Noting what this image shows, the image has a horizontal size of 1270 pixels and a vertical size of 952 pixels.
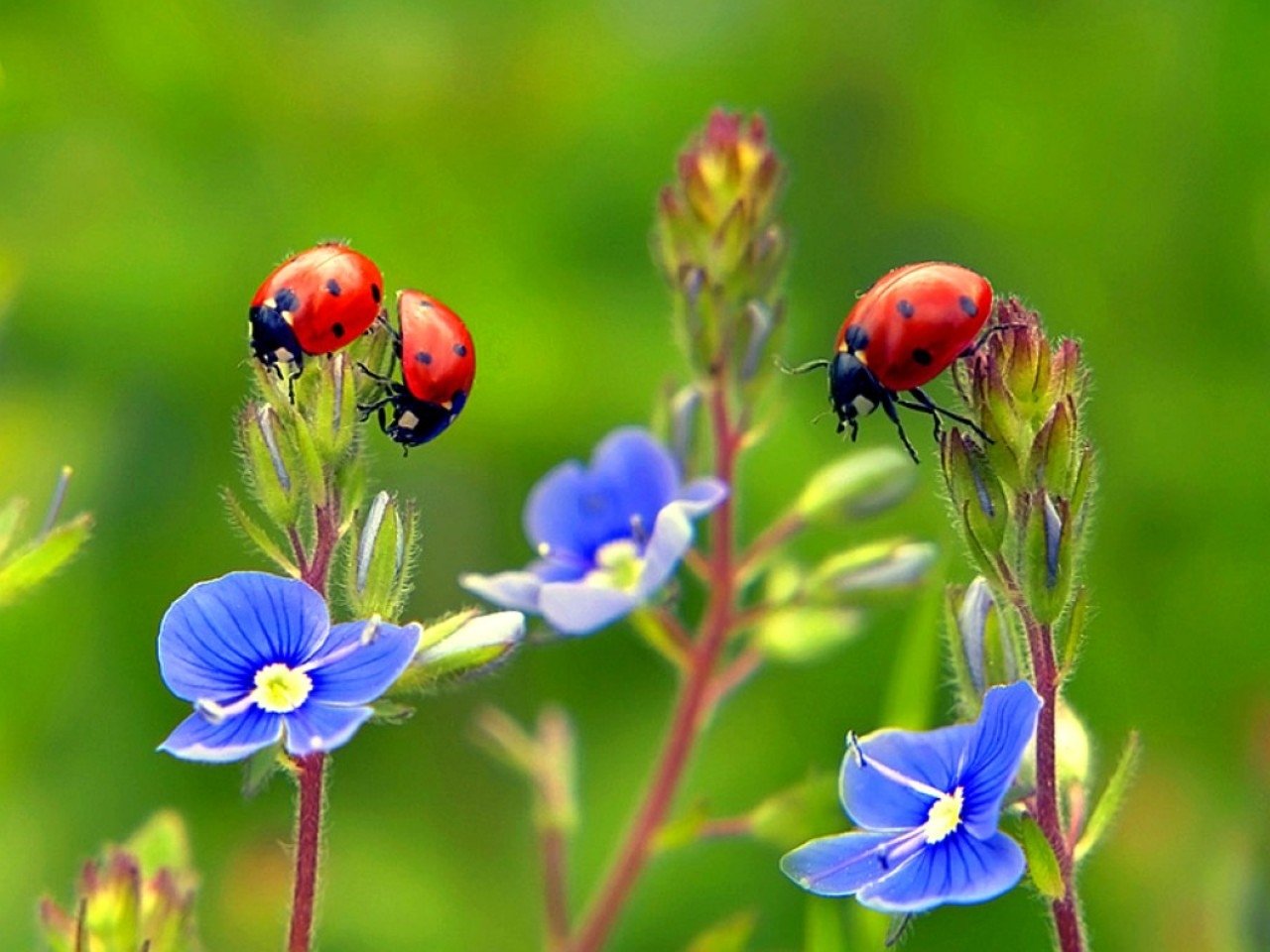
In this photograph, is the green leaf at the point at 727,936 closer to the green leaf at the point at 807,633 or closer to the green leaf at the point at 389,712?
the green leaf at the point at 807,633

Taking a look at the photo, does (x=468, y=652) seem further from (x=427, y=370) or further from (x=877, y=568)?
(x=877, y=568)

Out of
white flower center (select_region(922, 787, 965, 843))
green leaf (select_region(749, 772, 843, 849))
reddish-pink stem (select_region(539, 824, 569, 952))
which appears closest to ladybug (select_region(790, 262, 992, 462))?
white flower center (select_region(922, 787, 965, 843))

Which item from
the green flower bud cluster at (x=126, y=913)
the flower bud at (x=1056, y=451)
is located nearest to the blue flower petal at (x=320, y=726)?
the green flower bud cluster at (x=126, y=913)

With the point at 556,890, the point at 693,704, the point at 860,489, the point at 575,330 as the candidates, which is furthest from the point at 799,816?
the point at 575,330

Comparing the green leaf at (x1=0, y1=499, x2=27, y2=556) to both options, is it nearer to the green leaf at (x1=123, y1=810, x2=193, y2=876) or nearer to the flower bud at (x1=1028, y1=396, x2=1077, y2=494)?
the green leaf at (x1=123, y1=810, x2=193, y2=876)

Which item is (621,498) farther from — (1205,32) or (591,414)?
(1205,32)

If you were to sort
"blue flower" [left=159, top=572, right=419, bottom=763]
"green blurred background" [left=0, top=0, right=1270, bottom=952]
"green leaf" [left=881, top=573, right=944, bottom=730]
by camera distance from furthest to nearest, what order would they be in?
"green blurred background" [left=0, top=0, right=1270, bottom=952] → "green leaf" [left=881, top=573, right=944, bottom=730] → "blue flower" [left=159, top=572, right=419, bottom=763]

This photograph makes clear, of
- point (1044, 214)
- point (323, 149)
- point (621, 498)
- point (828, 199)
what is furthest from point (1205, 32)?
point (621, 498)
